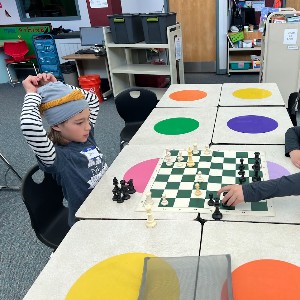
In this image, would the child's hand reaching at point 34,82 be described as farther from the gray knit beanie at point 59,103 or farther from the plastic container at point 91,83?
the plastic container at point 91,83

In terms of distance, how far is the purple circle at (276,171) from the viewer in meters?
1.55

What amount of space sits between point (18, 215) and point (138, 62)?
363 centimetres

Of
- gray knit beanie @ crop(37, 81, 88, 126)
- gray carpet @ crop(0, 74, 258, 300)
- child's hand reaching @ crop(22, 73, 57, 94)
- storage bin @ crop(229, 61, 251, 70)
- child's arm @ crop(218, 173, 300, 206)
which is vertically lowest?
gray carpet @ crop(0, 74, 258, 300)

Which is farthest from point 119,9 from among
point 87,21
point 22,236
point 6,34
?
point 22,236

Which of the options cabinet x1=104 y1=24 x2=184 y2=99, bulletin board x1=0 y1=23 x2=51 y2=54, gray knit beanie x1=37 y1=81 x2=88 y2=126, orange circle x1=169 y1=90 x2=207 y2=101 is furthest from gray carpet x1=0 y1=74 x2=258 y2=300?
bulletin board x1=0 y1=23 x2=51 y2=54

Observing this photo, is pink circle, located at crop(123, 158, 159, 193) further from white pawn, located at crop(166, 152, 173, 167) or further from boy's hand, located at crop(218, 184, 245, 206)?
boy's hand, located at crop(218, 184, 245, 206)

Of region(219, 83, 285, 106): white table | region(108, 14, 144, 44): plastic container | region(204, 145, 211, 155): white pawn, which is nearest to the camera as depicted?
region(204, 145, 211, 155): white pawn

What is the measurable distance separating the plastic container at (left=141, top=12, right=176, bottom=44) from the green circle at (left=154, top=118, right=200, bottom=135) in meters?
2.60

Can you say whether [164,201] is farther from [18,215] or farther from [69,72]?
[69,72]

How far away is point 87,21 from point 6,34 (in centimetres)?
203

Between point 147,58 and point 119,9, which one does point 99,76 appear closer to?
point 147,58

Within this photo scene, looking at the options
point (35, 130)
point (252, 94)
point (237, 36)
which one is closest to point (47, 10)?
point (237, 36)

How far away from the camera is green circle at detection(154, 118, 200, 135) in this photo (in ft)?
7.14

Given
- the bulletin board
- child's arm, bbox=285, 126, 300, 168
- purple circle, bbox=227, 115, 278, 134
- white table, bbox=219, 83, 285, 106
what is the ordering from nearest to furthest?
1. child's arm, bbox=285, 126, 300, 168
2. purple circle, bbox=227, 115, 278, 134
3. white table, bbox=219, 83, 285, 106
4. the bulletin board
